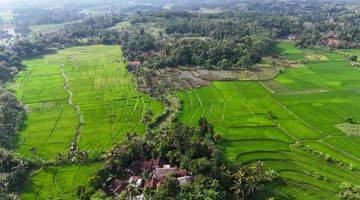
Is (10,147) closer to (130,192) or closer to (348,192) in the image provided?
(130,192)

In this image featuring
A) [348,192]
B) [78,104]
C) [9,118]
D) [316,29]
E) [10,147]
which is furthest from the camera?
[316,29]

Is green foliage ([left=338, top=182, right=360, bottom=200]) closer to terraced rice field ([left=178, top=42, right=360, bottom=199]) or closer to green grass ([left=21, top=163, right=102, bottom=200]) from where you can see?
terraced rice field ([left=178, top=42, right=360, bottom=199])

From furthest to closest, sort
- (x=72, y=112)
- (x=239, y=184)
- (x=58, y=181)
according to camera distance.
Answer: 1. (x=72, y=112)
2. (x=58, y=181)
3. (x=239, y=184)

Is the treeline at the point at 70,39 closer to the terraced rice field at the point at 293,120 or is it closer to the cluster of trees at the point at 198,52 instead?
the cluster of trees at the point at 198,52

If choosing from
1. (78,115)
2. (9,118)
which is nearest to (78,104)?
(78,115)

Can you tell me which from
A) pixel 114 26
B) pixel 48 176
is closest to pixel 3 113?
pixel 48 176

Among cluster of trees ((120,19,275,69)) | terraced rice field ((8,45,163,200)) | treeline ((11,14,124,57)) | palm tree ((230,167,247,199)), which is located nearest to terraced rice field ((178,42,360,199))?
palm tree ((230,167,247,199))

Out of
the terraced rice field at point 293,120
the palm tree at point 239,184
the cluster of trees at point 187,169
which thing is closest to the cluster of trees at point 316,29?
the terraced rice field at point 293,120
